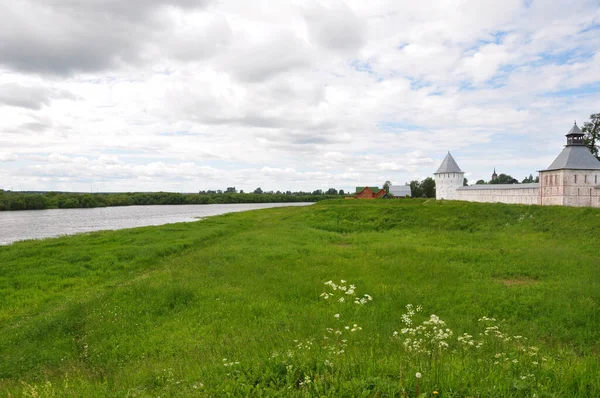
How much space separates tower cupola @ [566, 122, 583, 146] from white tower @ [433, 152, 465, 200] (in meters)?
29.3

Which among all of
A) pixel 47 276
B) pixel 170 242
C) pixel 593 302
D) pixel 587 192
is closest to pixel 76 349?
pixel 47 276

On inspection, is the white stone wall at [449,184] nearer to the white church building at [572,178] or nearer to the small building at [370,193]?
the small building at [370,193]

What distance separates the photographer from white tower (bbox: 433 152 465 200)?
7300 centimetres

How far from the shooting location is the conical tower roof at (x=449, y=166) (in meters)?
73.2

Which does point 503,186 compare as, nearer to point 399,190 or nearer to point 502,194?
point 502,194

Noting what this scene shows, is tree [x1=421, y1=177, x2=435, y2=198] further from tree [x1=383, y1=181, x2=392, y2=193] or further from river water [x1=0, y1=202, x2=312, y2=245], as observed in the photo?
river water [x1=0, y1=202, x2=312, y2=245]

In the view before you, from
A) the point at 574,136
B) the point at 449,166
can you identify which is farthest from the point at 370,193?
the point at 574,136

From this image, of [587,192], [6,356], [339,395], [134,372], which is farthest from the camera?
[587,192]

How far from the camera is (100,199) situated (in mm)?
110250

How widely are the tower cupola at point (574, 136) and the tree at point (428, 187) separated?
5585 cm

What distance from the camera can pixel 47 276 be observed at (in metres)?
17.1

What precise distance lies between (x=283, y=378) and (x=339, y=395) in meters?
0.90

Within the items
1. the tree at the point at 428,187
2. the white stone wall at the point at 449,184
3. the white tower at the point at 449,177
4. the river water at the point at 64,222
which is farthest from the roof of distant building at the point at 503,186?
the river water at the point at 64,222

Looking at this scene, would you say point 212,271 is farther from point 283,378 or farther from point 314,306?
point 283,378
